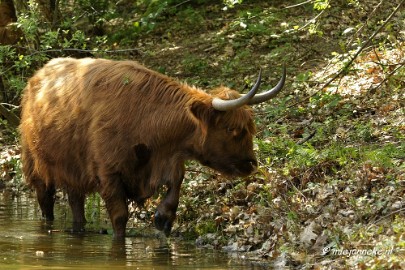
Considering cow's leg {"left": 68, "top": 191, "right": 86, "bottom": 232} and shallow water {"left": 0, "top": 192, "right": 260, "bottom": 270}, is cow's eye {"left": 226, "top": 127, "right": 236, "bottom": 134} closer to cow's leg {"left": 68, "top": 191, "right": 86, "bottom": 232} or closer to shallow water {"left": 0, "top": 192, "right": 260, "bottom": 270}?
shallow water {"left": 0, "top": 192, "right": 260, "bottom": 270}

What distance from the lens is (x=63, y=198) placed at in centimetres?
1307

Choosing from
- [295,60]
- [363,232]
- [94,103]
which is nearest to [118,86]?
[94,103]

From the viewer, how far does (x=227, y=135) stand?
934 cm

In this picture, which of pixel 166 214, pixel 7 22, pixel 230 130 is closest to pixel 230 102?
pixel 230 130

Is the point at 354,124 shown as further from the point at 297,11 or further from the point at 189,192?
the point at 297,11

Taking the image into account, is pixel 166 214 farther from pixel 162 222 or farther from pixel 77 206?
pixel 77 206

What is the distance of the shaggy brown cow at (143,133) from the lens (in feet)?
30.6

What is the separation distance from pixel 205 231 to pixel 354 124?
2.82 meters

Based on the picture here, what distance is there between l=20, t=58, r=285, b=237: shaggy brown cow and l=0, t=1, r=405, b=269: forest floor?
22.2 inches

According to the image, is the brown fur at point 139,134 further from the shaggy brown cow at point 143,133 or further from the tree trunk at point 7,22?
the tree trunk at point 7,22

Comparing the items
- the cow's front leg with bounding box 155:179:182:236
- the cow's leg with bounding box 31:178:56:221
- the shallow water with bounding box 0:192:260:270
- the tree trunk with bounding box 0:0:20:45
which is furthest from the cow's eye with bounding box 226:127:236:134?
the tree trunk with bounding box 0:0:20:45

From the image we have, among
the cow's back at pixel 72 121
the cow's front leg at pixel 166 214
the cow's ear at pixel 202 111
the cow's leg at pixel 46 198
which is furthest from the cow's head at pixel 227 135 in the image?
the cow's leg at pixel 46 198

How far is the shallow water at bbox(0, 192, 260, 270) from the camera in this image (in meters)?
7.54

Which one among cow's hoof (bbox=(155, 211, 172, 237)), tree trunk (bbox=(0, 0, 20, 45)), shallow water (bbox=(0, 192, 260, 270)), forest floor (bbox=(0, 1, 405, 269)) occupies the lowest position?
shallow water (bbox=(0, 192, 260, 270))
